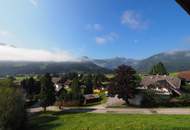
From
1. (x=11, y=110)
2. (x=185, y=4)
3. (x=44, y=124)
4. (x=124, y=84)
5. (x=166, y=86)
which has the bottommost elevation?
(x=44, y=124)

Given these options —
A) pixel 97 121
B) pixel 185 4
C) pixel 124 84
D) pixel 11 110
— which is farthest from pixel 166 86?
pixel 185 4

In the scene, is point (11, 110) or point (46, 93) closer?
point (11, 110)

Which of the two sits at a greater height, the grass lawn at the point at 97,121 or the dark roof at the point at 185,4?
the dark roof at the point at 185,4

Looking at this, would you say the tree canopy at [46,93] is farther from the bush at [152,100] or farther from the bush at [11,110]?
the bush at [152,100]

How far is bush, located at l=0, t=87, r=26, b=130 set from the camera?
4219cm

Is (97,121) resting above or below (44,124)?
above

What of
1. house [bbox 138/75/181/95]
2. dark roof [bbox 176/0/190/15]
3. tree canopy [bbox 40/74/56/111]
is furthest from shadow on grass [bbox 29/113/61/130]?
dark roof [bbox 176/0/190/15]

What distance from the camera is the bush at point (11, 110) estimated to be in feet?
138

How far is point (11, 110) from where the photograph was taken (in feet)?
141

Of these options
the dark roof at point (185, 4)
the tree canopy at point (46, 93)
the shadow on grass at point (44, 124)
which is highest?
the dark roof at point (185, 4)

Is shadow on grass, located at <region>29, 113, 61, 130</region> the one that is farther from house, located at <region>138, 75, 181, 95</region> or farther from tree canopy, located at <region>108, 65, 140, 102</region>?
house, located at <region>138, 75, 181, 95</region>

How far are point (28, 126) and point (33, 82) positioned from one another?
54.8 meters

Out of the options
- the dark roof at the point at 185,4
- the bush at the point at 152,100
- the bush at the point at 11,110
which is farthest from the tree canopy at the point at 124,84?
the dark roof at the point at 185,4

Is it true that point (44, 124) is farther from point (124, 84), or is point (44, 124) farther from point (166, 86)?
point (166, 86)
